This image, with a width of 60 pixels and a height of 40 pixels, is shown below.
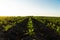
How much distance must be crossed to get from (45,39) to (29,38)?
2.83 feet

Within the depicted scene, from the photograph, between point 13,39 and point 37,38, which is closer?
point 13,39

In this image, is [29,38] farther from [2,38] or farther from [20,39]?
[2,38]

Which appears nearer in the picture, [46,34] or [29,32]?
[46,34]

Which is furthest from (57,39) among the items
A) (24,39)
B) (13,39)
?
(13,39)

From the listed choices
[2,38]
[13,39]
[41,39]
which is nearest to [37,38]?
[41,39]

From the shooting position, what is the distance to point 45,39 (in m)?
7.53

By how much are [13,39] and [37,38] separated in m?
1.39

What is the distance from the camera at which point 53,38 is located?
7809 mm

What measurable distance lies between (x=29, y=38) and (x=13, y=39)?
2.88 ft

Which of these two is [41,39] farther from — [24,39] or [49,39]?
[24,39]

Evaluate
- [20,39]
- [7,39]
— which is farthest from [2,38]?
[20,39]

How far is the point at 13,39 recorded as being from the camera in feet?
24.0

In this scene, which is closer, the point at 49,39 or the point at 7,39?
the point at 7,39

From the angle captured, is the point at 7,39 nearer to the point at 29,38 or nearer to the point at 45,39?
the point at 29,38
